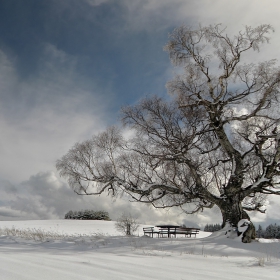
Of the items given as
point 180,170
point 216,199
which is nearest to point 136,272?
point 216,199

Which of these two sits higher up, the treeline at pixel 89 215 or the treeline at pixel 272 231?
the treeline at pixel 89 215

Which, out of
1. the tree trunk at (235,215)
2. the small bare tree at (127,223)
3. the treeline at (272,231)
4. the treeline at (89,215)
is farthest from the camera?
the treeline at (272,231)

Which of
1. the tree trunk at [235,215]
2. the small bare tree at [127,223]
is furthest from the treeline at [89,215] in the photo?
the tree trunk at [235,215]

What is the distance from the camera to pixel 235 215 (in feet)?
41.9

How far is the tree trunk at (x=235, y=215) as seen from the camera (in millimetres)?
12253

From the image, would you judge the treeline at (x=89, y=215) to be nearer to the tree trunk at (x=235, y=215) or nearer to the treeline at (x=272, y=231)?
the treeline at (x=272, y=231)

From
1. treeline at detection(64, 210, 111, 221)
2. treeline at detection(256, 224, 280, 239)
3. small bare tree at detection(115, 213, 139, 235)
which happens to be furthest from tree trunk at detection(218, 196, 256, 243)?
treeline at detection(256, 224, 280, 239)

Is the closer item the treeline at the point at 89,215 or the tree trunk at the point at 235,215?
the tree trunk at the point at 235,215

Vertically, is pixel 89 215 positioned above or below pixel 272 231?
above

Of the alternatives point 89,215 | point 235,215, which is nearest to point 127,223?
point 235,215

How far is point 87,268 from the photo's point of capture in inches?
165

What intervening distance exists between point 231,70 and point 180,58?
248 cm

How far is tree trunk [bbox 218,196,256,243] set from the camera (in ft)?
40.2

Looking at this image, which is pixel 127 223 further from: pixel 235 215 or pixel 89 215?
pixel 89 215
